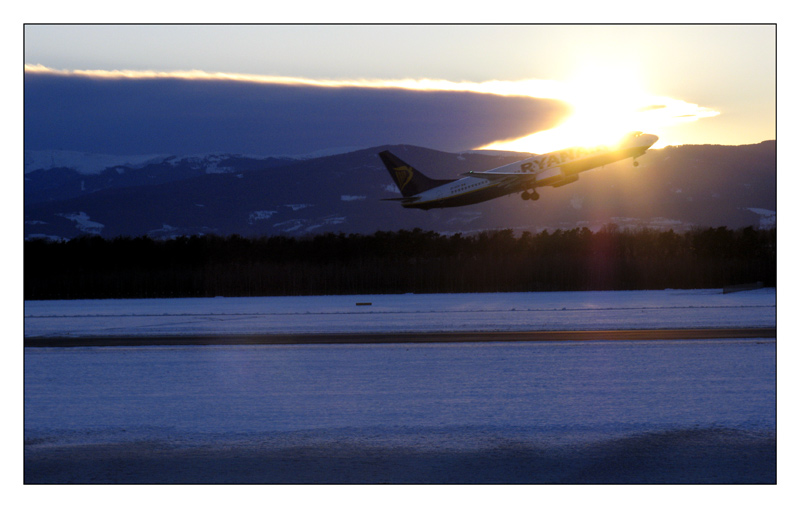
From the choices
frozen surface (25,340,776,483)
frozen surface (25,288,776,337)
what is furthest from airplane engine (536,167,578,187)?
frozen surface (25,340,776,483)

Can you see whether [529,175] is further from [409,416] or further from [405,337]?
[409,416]

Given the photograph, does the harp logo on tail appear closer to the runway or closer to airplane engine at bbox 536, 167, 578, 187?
airplane engine at bbox 536, 167, 578, 187

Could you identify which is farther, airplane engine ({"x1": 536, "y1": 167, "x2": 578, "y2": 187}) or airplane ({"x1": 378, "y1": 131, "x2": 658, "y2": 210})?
airplane engine ({"x1": 536, "y1": 167, "x2": 578, "y2": 187})

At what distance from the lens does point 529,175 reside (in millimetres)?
76312

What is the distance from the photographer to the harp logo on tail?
9462 cm

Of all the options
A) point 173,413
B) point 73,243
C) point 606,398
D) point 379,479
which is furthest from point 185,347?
point 73,243

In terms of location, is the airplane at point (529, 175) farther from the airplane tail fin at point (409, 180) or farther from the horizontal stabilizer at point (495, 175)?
the airplane tail fin at point (409, 180)

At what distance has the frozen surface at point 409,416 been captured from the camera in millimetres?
11470

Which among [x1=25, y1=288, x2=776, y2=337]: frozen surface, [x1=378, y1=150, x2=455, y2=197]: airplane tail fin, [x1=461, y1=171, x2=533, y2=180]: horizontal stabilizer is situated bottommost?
[x1=25, y1=288, x2=776, y2=337]: frozen surface

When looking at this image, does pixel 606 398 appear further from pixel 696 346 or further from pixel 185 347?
pixel 185 347

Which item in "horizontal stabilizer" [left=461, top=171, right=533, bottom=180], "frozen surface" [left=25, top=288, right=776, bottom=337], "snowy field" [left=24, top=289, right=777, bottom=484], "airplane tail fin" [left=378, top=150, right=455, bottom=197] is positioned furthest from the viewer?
"airplane tail fin" [left=378, top=150, right=455, bottom=197]

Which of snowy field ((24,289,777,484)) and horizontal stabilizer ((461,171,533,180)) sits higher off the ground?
horizontal stabilizer ((461,171,533,180))

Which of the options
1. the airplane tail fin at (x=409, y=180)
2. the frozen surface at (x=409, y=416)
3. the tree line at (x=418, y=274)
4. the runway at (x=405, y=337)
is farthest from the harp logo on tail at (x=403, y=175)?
the frozen surface at (x=409, y=416)

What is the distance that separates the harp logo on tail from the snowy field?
69847mm
